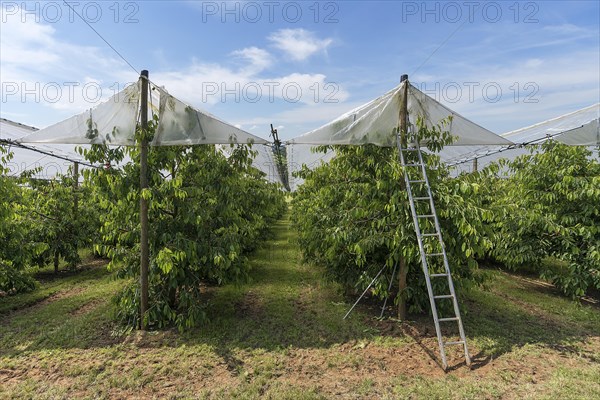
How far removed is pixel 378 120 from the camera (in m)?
4.64

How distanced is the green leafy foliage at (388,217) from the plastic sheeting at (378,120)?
0.60ft

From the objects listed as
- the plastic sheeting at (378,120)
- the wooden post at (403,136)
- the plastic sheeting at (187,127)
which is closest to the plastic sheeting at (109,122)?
the plastic sheeting at (187,127)

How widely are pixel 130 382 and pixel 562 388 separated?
→ 4.13m

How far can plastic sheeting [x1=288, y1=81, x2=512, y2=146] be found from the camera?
460 cm

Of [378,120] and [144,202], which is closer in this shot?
[144,202]

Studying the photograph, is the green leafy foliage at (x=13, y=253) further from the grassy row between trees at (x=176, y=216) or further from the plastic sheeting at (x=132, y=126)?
the plastic sheeting at (x=132, y=126)

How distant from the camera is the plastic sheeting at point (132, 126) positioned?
14.0 ft

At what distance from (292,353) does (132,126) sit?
11.3 ft

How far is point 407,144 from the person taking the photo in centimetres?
463

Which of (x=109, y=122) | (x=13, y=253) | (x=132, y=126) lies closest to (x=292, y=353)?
(x=132, y=126)

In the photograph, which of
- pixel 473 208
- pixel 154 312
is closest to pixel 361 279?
pixel 473 208

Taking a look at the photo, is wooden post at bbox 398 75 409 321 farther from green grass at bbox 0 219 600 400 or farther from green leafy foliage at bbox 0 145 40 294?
green leafy foliage at bbox 0 145 40 294

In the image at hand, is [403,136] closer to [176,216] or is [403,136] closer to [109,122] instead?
[176,216]

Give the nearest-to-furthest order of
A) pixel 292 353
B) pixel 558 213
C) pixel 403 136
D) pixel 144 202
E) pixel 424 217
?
1. pixel 292 353
2. pixel 424 217
3. pixel 144 202
4. pixel 403 136
5. pixel 558 213
